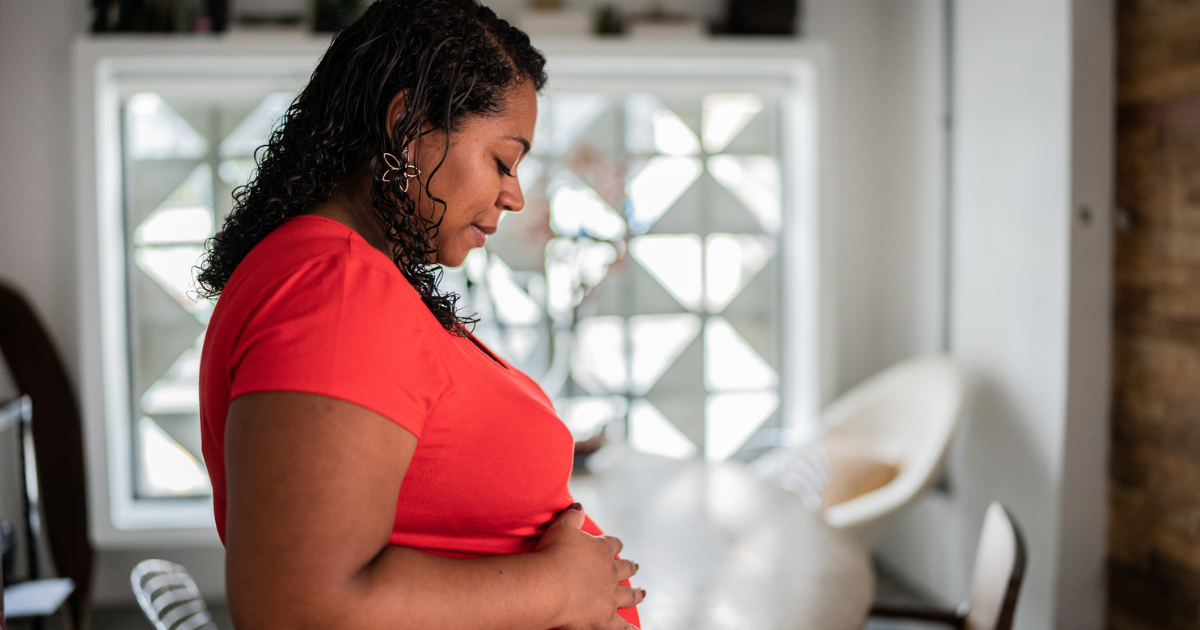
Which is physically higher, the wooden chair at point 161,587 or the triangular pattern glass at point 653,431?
the wooden chair at point 161,587

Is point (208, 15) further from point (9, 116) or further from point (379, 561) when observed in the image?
point (379, 561)

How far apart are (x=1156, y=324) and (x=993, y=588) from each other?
1.29 metres

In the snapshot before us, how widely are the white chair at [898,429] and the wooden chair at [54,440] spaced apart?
306 cm

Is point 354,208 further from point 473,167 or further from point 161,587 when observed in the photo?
point 161,587

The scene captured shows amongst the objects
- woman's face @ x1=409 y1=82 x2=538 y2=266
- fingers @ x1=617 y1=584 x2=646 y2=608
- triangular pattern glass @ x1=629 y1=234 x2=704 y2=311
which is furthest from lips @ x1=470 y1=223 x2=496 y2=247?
triangular pattern glass @ x1=629 y1=234 x2=704 y2=311

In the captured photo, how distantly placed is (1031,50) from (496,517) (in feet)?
8.89

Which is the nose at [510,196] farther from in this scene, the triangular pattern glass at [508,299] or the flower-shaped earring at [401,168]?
the triangular pattern glass at [508,299]

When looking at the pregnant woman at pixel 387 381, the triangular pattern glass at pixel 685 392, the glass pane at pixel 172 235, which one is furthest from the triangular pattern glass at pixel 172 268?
the pregnant woman at pixel 387 381

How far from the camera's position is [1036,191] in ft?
8.93

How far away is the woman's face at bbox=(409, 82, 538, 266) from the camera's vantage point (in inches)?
31.0

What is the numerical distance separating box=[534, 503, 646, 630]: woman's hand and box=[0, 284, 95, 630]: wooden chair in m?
3.28

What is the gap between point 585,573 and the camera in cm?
85

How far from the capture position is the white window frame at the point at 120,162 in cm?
325

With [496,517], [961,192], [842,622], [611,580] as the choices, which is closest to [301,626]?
[496,517]
